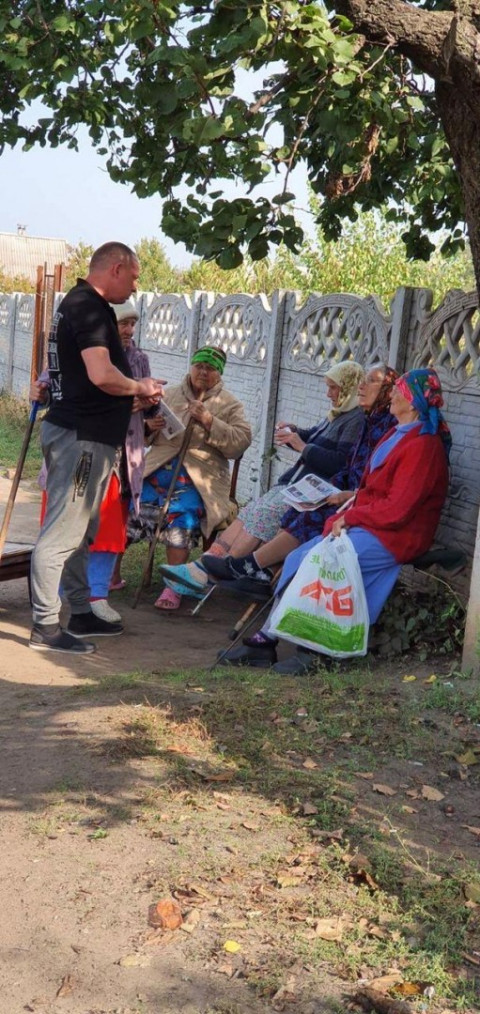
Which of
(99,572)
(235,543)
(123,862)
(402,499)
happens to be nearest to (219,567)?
(235,543)

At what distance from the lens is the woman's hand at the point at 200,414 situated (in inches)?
287

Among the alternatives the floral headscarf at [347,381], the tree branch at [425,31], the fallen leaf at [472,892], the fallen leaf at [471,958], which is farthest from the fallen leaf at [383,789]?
the floral headscarf at [347,381]

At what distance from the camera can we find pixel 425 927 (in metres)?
3.24

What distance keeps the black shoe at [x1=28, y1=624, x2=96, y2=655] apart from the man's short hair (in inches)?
77.0

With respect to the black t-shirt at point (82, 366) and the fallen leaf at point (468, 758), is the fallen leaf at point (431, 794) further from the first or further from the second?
the black t-shirt at point (82, 366)

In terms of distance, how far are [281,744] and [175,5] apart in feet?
10.1

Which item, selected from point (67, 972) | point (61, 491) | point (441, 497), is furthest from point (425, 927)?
point (61, 491)

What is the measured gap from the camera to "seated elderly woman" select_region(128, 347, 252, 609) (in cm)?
743

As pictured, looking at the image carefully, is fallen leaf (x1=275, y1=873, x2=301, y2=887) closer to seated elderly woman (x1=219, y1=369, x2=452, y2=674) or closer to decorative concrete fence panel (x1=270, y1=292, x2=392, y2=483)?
seated elderly woman (x1=219, y1=369, x2=452, y2=674)

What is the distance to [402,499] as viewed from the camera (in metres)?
5.70

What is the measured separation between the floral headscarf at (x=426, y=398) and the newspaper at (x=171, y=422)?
164 centimetres

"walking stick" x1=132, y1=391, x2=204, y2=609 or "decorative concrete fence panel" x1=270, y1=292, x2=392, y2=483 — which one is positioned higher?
"decorative concrete fence panel" x1=270, y1=292, x2=392, y2=483

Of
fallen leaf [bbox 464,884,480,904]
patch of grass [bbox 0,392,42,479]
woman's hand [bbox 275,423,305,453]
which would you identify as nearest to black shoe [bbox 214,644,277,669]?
woman's hand [bbox 275,423,305,453]

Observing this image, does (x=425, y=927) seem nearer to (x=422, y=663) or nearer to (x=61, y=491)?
(x=422, y=663)
